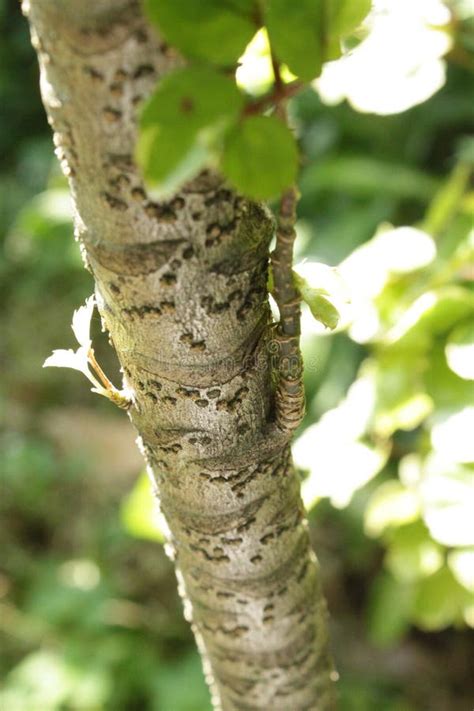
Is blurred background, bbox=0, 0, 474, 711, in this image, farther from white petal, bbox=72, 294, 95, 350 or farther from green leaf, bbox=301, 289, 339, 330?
white petal, bbox=72, 294, 95, 350

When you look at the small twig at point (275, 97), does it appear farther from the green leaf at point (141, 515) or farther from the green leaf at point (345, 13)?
the green leaf at point (141, 515)

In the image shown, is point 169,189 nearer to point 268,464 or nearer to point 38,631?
point 268,464

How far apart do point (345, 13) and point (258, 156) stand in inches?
2.7

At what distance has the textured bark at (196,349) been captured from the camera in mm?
277

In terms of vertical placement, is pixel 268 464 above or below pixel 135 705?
below

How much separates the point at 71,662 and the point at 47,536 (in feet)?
1.94

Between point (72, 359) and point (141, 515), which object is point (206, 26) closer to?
point (72, 359)

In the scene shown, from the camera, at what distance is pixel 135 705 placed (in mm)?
1618

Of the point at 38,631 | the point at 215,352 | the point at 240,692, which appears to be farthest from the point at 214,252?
the point at 38,631

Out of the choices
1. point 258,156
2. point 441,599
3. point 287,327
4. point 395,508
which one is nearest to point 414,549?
point 395,508

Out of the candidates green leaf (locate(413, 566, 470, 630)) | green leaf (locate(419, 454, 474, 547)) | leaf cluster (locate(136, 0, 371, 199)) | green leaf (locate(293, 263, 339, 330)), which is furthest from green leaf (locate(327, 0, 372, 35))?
green leaf (locate(413, 566, 470, 630))

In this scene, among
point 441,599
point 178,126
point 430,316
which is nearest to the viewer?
point 178,126

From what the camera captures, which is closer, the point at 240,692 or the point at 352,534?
the point at 240,692

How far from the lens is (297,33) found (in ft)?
0.87
